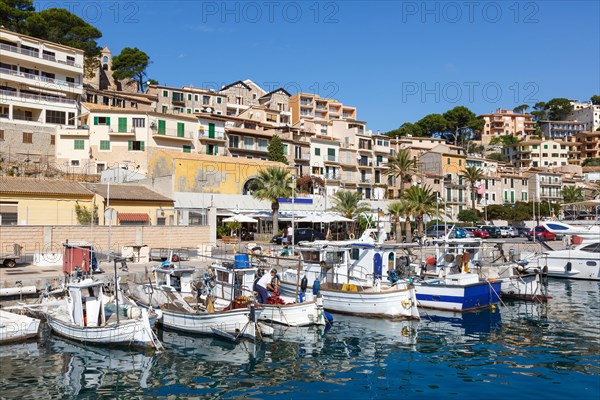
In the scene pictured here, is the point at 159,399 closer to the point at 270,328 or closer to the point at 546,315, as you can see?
the point at 270,328

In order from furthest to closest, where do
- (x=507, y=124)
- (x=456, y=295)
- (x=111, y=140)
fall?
(x=507, y=124) → (x=111, y=140) → (x=456, y=295)

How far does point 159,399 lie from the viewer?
13.3m

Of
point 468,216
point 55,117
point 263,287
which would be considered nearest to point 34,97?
point 55,117

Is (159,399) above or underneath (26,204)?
underneath

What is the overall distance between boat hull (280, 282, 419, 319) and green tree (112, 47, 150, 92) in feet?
274

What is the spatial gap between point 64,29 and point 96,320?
7653 centimetres

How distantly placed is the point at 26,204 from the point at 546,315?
35366 mm

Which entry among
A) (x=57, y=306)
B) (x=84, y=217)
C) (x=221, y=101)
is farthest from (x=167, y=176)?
(x=221, y=101)

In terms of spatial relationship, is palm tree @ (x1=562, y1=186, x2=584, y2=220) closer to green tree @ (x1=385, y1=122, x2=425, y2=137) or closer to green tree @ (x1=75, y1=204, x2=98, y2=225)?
green tree @ (x1=385, y1=122, x2=425, y2=137)

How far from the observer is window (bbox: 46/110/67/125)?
62.2 metres

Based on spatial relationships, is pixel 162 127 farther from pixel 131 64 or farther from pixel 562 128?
pixel 562 128

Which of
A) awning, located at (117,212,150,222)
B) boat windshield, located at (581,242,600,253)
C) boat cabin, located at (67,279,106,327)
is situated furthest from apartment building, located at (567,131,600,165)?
boat cabin, located at (67,279,106,327)

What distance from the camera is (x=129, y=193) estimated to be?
45906 millimetres

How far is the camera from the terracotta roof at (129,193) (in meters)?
44.4
